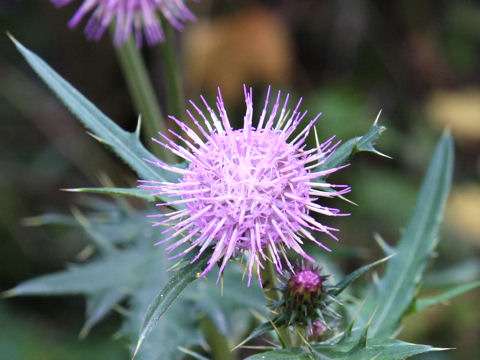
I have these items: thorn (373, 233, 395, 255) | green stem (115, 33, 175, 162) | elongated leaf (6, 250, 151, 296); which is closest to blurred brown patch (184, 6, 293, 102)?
green stem (115, 33, 175, 162)

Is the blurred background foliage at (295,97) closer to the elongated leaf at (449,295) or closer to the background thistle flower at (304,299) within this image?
the elongated leaf at (449,295)

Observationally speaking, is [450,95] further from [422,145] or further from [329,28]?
[329,28]

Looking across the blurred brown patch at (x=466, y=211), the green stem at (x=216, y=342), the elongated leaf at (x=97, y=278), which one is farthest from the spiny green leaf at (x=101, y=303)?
the blurred brown patch at (x=466, y=211)

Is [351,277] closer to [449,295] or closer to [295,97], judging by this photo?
[449,295]

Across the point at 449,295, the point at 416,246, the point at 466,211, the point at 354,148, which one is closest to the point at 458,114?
the point at 466,211

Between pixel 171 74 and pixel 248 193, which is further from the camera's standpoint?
pixel 171 74

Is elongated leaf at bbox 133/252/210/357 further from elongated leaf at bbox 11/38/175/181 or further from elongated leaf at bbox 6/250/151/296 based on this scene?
elongated leaf at bbox 6/250/151/296

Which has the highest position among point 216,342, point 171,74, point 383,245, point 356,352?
point 171,74
